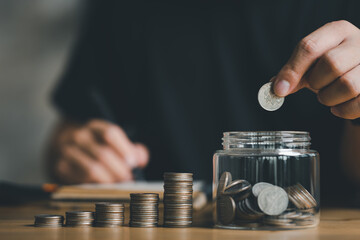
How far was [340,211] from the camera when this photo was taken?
58.9 inches

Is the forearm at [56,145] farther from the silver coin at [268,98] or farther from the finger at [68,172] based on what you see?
the silver coin at [268,98]

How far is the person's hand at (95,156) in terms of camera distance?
7.37 feet

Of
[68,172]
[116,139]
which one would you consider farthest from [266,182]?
[68,172]

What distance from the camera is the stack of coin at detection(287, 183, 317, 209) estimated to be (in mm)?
1110

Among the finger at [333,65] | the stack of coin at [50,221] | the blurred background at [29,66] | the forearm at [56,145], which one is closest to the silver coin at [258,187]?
the finger at [333,65]

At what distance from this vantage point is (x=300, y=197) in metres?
1.13

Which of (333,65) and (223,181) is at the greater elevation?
(333,65)

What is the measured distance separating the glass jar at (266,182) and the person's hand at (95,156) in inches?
43.2

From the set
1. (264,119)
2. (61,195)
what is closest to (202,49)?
(264,119)

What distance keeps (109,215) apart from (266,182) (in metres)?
0.40

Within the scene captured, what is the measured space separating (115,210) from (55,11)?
11.1 ft

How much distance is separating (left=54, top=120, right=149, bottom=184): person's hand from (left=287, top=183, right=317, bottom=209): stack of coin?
1.23 metres

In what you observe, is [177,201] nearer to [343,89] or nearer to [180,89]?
[343,89]

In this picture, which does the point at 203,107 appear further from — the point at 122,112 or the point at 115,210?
the point at 115,210
